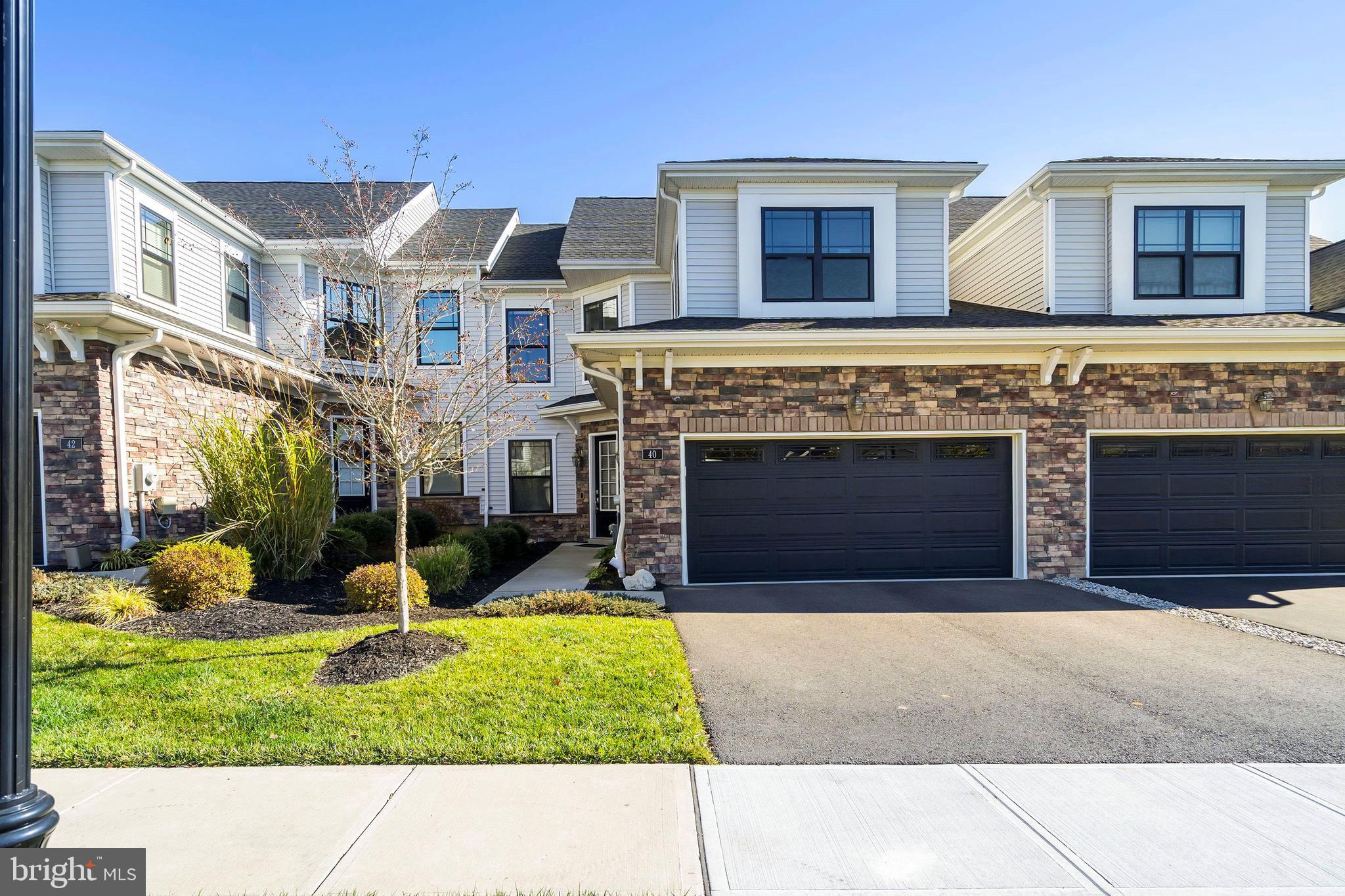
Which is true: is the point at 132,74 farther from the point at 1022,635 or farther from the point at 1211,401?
the point at 1211,401

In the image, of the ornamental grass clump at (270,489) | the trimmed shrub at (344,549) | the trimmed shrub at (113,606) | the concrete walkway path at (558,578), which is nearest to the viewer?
the trimmed shrub at (113,606)

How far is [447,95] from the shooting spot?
8609mm

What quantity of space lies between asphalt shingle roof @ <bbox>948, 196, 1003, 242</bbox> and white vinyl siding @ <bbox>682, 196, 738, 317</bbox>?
6803mm

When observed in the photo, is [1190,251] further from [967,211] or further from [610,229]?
[610,229]

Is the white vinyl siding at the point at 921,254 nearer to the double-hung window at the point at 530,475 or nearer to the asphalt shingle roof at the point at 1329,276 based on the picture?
the asphalt shingle roof at the point at 1329,276

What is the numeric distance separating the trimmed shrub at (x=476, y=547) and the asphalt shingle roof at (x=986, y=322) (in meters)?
4.19

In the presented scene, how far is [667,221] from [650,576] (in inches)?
236

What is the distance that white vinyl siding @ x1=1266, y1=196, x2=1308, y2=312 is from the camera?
1020cm

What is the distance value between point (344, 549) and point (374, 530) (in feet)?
5.04

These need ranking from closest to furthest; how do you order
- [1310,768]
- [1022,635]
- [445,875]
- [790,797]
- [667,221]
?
[445,875] < [790,797] < [1310,768] < [1022,635] < [667,221]

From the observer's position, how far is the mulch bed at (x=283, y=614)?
6.46m

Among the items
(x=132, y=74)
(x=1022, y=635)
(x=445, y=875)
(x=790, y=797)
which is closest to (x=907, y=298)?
(x=1022, y=635)

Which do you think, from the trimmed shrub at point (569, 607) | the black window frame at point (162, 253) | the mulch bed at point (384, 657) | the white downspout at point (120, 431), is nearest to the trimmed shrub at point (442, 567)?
the trimmed shrub at point (569, 607)

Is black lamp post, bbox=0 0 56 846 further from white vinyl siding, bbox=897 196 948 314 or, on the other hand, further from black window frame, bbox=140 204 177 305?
black window frame, bbox=140 204 177 305
